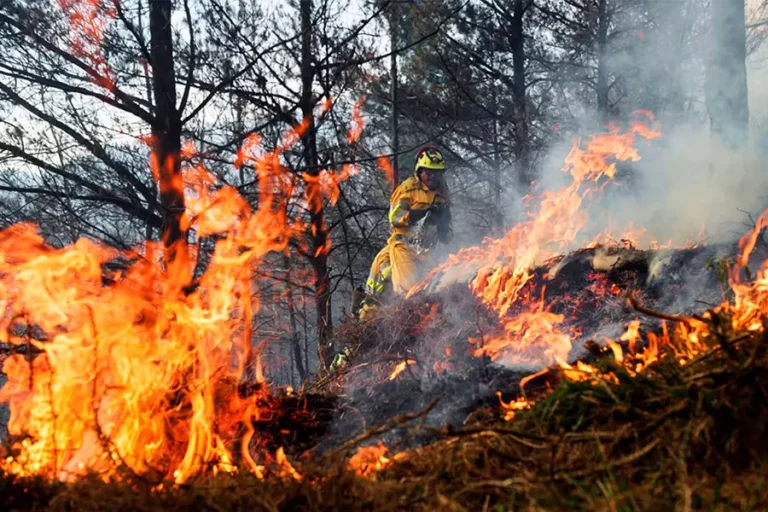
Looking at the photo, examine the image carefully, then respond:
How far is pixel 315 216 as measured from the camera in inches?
393

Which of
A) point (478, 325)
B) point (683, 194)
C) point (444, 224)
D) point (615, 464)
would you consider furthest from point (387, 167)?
point (615, 464)

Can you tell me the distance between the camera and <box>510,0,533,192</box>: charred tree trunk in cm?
1412

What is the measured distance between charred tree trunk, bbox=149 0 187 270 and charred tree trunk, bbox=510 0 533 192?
33.2 feet

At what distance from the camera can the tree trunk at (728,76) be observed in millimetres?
8773

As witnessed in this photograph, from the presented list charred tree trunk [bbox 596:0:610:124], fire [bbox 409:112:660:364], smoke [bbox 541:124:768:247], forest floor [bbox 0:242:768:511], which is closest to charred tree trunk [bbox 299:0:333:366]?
fire [bbox 409:112:660:364]

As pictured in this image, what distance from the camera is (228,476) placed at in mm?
2785

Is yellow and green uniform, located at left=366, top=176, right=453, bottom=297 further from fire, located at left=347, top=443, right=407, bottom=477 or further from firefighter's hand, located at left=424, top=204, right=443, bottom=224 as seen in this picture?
fire, located at left=347, top=443, right=407, bottom=477

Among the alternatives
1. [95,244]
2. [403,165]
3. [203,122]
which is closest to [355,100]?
[203,122]

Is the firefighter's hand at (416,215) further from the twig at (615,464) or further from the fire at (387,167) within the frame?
the twig at (615,464)

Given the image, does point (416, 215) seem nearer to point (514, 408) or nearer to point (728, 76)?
point (728, 76)

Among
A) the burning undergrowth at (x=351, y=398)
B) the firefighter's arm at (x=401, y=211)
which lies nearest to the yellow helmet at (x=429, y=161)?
the firefighter's arm at (x=401, y=211)

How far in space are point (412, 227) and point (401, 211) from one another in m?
0.36

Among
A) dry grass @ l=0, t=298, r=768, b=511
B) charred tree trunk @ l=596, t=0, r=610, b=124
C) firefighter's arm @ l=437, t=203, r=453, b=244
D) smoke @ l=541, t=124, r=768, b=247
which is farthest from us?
charred tree trunk @ l=596, t=0, r=610, b=124

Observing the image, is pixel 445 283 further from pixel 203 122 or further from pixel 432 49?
pixel 432 49
